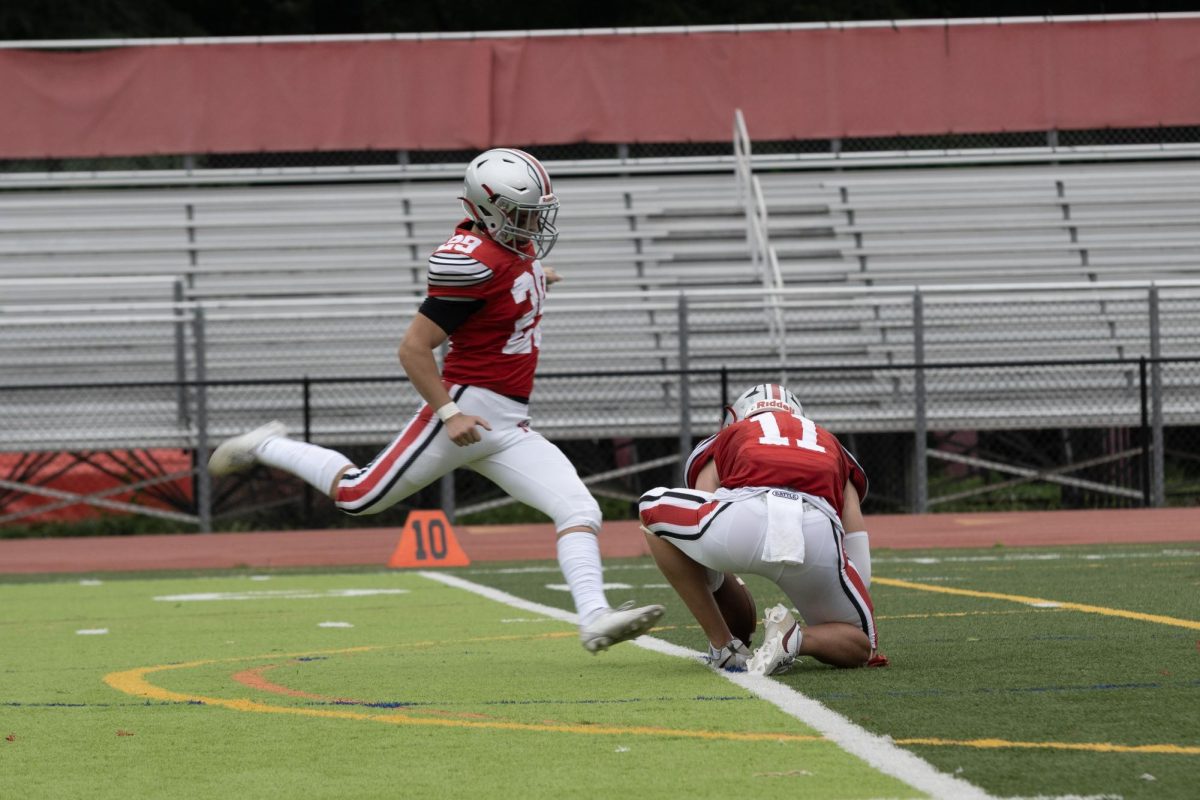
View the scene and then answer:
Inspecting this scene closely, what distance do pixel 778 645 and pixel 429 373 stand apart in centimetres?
162

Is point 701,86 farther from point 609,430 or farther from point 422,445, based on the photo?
point 422,445

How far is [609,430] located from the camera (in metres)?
16.7

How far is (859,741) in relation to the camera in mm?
4660

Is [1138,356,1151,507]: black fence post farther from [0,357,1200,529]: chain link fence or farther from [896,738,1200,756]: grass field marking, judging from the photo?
[896,738,1200,756]: grass field marking

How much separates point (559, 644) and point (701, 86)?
14.1m

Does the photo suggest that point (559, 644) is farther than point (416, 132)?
No

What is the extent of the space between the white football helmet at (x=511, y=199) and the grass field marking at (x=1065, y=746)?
2.73 meters

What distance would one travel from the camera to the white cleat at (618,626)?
241 inches

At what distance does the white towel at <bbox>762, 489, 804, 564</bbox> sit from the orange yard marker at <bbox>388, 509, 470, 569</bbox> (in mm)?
7317

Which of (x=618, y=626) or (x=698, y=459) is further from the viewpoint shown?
(x=698, y=459)

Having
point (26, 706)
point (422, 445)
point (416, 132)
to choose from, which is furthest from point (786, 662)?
point (416, 132)

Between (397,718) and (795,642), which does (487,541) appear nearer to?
(795,642)

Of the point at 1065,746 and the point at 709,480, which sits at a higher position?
the point at 709,480

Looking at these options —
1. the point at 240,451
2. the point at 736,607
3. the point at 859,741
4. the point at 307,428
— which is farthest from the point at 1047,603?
the point at 307,428
